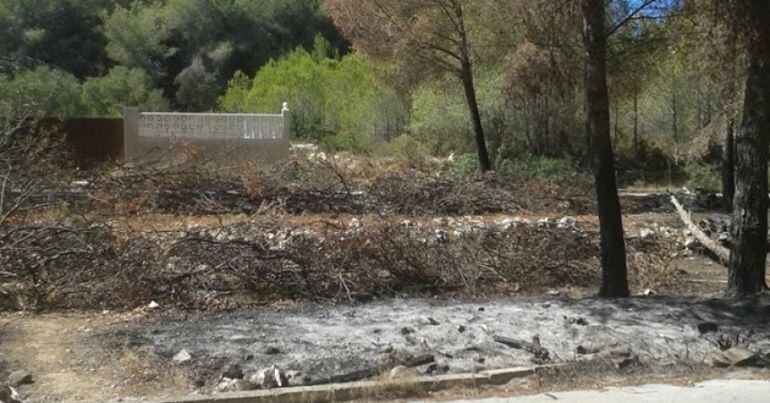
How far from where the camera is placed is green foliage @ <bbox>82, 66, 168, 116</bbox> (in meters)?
58.4

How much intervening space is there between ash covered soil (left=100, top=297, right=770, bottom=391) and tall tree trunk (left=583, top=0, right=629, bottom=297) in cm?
49

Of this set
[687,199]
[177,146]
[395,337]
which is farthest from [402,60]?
[395,337]

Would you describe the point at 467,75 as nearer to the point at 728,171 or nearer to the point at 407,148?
the point at 728,171

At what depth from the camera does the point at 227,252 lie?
33.8 ft

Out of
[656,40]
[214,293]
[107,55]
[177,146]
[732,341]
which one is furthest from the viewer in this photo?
[107,55]

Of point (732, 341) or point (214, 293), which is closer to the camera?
point (732, 341)

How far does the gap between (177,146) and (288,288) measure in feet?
43.6

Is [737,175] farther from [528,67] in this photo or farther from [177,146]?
[177,146]

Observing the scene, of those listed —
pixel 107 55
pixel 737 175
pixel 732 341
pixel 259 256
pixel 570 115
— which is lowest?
pixel 732 341

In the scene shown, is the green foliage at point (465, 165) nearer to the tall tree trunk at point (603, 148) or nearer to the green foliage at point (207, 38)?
the tall tree trunk at point (603, 148)

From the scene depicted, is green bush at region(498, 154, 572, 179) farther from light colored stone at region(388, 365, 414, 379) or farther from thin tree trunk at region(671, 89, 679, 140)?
light colored stone at region(388, 365, 414, 379)

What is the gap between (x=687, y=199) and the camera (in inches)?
883

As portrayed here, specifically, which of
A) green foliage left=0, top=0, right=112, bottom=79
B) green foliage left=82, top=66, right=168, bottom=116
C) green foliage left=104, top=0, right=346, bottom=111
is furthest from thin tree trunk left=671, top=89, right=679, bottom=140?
green foliage left=0, top=0, right=112, bottom=79

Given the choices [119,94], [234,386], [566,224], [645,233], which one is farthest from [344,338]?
[119,94]
